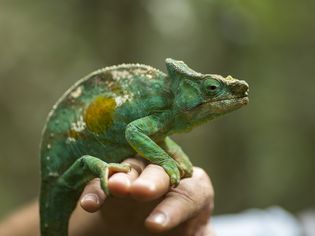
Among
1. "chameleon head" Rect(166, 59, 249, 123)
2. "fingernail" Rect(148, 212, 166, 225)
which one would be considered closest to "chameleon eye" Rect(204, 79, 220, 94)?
"chameleon head" Rect(166, 59, 249, 123)

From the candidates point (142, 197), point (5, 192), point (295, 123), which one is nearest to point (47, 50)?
point (5, 192)

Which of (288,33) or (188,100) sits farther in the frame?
(288,33)

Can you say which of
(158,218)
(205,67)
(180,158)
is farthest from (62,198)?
(205,67)

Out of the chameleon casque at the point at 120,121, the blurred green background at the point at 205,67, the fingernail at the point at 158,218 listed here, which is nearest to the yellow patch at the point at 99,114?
the chameleon casque at the point at 120,121

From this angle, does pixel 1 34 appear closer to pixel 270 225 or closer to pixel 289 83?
pixel 270 225

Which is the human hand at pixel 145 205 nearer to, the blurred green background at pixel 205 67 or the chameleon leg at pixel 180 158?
the chameleon leg at pixel 180 158

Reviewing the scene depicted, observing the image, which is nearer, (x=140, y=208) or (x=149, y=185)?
(x=149, y=185)

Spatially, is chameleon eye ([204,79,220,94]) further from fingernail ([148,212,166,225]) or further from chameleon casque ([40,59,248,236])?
fingernail ([148,212,166,225])

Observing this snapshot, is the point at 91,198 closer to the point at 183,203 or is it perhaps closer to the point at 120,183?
the point at 120,183
